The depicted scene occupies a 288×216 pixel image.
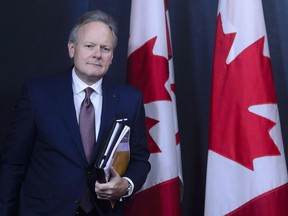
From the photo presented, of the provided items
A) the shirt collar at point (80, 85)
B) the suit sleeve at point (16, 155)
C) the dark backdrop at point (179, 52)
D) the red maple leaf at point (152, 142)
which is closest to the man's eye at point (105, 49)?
the shirt collar at point (80, 85)

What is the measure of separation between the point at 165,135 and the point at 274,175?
1.45 ft

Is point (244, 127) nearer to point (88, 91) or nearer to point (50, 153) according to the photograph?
point (88, 91)

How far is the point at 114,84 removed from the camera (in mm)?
1490

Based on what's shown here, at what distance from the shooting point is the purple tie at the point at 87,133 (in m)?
1.33

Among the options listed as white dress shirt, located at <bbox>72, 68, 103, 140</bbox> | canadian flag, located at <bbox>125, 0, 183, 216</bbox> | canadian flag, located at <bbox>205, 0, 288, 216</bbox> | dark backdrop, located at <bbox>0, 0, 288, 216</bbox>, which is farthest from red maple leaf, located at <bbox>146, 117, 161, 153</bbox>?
dark backdrop, located at <bbox>0, 0, 288, 216</bbox>

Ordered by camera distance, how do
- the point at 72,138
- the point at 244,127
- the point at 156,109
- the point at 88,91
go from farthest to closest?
the point at 156,109 → the point at 244,127 → the point at 88,91 → the point at 72,138

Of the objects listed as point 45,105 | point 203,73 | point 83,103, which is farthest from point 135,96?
point 203,73

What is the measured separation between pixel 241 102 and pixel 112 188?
2.12ft

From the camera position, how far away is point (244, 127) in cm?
159

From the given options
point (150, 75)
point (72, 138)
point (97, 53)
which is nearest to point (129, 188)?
point (72, 138)

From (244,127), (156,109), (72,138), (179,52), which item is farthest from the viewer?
(179,52)

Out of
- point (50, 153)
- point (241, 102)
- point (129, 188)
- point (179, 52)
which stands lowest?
point (129, 188)

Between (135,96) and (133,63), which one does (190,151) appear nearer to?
(133,63)

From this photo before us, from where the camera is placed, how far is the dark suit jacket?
51.8 inches
